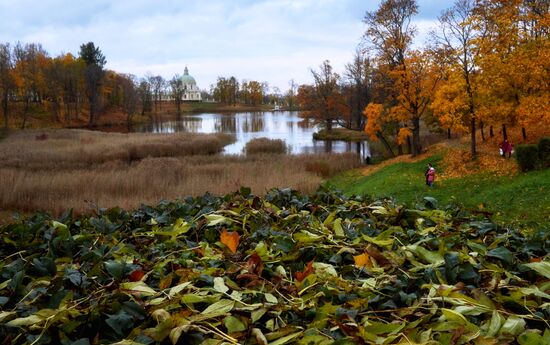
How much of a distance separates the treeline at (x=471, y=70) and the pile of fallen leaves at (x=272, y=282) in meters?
18.5

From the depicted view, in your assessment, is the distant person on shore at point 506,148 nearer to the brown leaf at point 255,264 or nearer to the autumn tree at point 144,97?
the brown leaf at point 255,264

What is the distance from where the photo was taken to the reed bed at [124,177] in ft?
50.1

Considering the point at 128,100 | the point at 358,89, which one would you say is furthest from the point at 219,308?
the point at 128,100

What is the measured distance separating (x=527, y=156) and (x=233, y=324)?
56.9 feet

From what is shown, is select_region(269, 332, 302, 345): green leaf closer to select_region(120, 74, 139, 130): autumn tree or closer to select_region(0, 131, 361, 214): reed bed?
select_region(0, 131, 361, 214): reed bed

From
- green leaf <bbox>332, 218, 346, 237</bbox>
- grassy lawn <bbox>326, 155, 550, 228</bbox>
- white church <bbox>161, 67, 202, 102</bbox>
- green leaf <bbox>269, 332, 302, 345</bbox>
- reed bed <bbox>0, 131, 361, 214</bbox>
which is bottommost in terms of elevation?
grassy lawn <bbox>326, 155, 550, 228</bbox>

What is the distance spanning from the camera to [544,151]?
615 inches

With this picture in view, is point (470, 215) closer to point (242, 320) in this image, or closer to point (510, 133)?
point (242, 320)

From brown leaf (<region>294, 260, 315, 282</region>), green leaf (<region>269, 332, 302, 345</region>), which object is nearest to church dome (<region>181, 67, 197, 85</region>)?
brown leaf (<region>294, 260, 315, 282</region>)

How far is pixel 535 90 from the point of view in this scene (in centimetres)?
1992

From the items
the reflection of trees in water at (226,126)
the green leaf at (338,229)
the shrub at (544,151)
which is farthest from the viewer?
the reflection of trees in water at (226,126)

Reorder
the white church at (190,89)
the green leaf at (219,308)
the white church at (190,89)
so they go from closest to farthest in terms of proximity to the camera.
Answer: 1. the green leaf at (219,308)
2. the white church at (190,89)
3. the white church at (190,89)

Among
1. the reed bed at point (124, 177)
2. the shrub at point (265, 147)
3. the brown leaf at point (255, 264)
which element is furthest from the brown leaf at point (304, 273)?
the shrub at point (265, 147)

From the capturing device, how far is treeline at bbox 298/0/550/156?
758 inches
